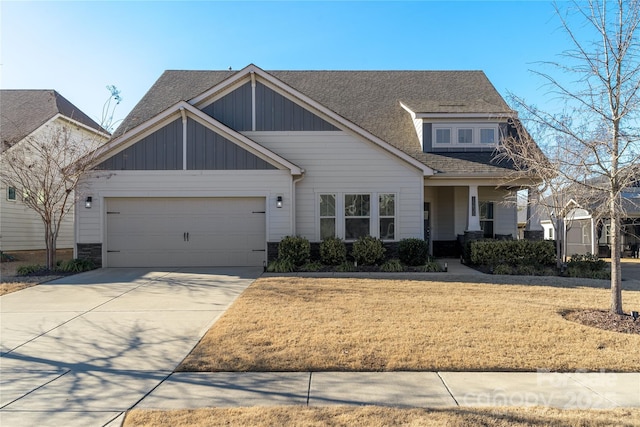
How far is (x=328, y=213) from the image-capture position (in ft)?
45.6

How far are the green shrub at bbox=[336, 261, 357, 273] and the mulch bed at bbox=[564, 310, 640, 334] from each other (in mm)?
6025

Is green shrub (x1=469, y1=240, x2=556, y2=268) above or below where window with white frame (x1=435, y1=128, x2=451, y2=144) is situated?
below

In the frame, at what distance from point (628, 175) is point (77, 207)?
13.9m

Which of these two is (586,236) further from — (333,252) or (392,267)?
(333,252)

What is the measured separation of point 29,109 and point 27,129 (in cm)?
288

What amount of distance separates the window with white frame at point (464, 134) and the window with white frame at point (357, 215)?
3.79 metres

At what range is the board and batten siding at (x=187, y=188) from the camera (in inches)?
502

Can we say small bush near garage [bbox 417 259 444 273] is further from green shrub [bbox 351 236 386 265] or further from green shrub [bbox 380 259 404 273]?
green shrub [bbox 351 236 386 265]

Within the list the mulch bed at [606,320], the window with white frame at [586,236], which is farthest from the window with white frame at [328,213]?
the window with white frame at [586,236]

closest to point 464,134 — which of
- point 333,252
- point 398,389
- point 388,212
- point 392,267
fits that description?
point 388,212

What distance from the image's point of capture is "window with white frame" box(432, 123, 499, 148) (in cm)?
1524

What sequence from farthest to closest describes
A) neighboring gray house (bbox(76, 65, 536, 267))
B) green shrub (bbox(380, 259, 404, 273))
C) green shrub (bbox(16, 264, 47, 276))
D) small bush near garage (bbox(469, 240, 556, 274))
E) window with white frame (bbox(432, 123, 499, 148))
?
window with white frame (bbox(432, 123, 499, 148)) < small bush near garage (bbox(469, 240, 556, 274)) < neighboring gray house (bbox(76, 65, 536, 267)) < green shrub (bbox(380, 259, 404, 273)) < green shrub (bbox(16, 264, 47, 276))

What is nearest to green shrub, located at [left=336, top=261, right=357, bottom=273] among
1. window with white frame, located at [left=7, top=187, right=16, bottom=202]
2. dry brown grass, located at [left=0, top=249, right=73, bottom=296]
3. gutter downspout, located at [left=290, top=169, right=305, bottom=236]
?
gutter downspout, located at [left=290, top=169, right=305, bottom=236]

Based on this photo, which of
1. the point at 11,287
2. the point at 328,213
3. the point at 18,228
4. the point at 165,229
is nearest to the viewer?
the point at 11,287
